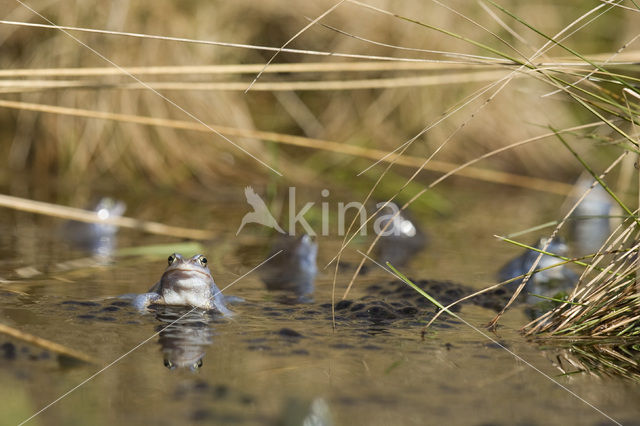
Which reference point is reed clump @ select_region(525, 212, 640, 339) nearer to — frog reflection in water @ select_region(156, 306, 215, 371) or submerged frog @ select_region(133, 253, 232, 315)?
frog reflection in water @ select_region(156, 306, 215, 371)

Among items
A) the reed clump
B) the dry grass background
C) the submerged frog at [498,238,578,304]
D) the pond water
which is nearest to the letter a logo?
the dry grass background

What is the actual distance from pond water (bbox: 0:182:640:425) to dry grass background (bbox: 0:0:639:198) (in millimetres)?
3046

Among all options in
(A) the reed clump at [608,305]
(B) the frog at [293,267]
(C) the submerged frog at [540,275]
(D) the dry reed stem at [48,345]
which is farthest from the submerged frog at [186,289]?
(C) the submerged frog at [540,275]

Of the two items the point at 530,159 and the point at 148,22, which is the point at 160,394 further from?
the point at 530,159

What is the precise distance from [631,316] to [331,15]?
6.22 meters

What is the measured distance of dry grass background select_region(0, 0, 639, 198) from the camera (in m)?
7.38

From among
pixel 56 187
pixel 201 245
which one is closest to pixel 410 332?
pixel 201 245

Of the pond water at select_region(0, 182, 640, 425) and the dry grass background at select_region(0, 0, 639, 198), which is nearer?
the pond water at select_region(0, 182, 640, 425)

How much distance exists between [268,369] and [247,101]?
6631 millimetres

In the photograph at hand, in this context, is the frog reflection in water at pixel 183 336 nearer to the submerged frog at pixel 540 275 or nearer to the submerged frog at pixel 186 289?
the submerged frog at pixel 186 289

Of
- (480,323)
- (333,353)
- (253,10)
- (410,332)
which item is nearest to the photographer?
(333,353)

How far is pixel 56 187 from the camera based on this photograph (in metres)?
7.27

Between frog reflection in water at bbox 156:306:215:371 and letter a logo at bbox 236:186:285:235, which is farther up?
letter a logo at bbox 236:186:285:235

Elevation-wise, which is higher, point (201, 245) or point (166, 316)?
point (201, 245)
